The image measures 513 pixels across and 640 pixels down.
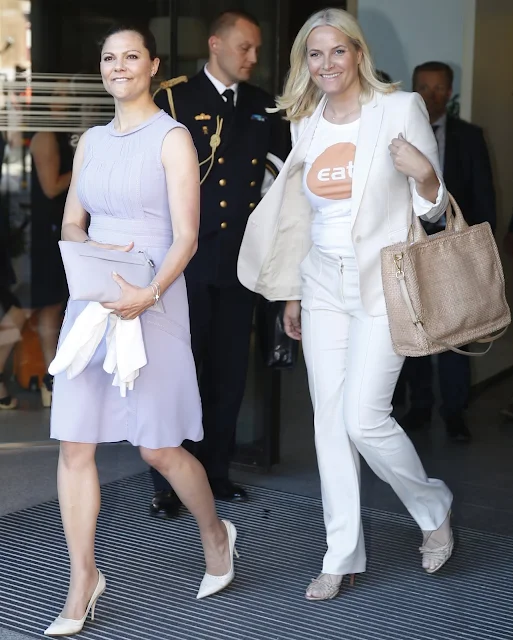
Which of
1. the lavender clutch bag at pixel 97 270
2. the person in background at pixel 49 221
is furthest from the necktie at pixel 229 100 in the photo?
the person in background at pixel 49 221

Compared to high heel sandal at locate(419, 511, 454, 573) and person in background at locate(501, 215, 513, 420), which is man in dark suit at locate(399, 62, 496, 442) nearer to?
person in background at locate(501, 215, 513, 420)

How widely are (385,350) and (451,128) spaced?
8.44ft

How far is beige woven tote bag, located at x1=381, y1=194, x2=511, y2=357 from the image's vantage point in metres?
3.50

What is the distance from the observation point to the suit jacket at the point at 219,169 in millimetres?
4410

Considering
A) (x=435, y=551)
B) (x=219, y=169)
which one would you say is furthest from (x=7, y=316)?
(x=435, y=551)

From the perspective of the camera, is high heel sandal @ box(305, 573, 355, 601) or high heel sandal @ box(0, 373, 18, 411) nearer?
high heel sandal @ box(305, 573, 355, 601)

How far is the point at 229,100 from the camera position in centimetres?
447

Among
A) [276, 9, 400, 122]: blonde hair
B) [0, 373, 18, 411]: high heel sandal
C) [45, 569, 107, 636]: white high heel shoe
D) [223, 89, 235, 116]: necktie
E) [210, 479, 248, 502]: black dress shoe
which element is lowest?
[0, 373, 18, 411]: high heel sandal

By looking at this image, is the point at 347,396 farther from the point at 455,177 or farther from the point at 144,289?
the point at 455,177

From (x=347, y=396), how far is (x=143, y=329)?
0.72 m

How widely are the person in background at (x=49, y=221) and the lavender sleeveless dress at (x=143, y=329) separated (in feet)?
7.41

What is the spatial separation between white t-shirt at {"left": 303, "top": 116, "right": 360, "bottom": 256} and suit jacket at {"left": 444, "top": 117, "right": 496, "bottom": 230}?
2.24 meters

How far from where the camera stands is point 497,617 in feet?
11.7

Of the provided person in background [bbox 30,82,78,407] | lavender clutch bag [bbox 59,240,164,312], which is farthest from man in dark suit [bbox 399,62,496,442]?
lavender clutch bag [bbox 59,240,164,312]
